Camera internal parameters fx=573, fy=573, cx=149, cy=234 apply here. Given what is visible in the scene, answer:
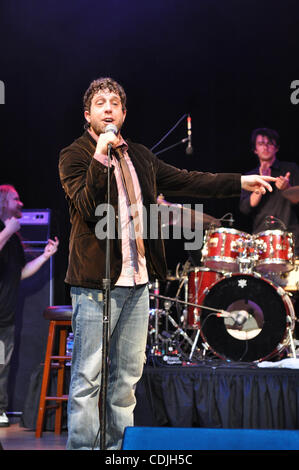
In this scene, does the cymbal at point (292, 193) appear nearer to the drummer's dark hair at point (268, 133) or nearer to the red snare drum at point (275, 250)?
the red snare drum at point (275, 250)

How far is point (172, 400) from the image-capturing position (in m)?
4.08

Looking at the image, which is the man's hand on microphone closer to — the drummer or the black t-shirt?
the black t-shirt

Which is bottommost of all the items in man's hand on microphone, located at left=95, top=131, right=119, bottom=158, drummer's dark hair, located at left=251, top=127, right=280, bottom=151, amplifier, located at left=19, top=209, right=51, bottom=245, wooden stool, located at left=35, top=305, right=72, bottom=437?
wooden stool, located at left=35, top=305, right=72, bottom=437

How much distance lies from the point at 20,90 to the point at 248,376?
4.23 m

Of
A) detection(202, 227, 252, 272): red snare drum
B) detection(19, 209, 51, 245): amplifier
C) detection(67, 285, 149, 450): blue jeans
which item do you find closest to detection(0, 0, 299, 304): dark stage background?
detection(19, 209, 51, 245): amplifier

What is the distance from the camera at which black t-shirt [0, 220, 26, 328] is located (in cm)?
517

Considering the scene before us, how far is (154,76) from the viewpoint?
22.2 ft

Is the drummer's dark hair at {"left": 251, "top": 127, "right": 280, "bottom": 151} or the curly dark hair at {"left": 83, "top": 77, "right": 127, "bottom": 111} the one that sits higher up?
the drummer's dark hair at {"left": 251, "top": 127, "right": 280, "bottom": 151}

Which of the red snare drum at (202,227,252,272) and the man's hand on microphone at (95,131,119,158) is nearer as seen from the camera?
the man's hand on microphone at (95,131,119,158)

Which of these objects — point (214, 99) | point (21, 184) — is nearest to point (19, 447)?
point (21, 184)

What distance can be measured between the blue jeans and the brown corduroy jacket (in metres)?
0.09

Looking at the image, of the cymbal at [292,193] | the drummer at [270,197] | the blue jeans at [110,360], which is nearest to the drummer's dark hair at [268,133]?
the drummer at [270,197]

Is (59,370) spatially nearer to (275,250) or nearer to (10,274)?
(10,274)

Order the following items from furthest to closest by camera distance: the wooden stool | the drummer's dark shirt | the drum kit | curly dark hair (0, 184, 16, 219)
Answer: the drummer's dark shirt, curly dark hair (0, 184, 16, 219), the drum kit, the wooden stool
